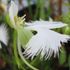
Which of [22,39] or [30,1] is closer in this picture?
[22,39]

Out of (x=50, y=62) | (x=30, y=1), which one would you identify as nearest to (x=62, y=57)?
(x=50, y=62)

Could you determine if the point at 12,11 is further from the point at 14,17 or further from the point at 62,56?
the point at 62,56

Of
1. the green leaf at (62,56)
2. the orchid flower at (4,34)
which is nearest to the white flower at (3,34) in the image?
the orchid flower at (4,34)

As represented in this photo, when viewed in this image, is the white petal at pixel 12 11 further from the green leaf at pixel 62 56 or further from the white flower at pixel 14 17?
the green leaf at pixel 62 56

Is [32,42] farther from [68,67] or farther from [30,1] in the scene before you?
[30,1]

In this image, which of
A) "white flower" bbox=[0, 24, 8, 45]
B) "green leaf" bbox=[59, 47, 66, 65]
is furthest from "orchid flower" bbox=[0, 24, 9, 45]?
"green leaf" bbox=[59, 47, 66, 65]
